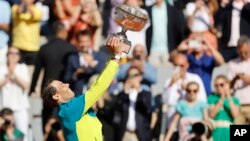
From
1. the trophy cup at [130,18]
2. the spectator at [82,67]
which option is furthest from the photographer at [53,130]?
the trophy cup at [130,18]

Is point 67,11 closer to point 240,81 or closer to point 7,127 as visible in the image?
point 7,127

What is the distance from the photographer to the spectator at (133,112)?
44.9ft

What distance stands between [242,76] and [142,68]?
1251 mm

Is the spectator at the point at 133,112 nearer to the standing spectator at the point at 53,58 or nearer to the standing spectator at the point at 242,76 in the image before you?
the standing spectator at the point at 53,58

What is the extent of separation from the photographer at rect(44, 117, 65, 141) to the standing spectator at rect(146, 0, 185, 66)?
1.91 metres

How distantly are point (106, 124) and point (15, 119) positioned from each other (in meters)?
1.14

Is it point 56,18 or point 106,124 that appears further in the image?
point 56,18

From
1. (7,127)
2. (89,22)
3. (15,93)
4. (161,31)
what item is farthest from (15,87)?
(161,31)

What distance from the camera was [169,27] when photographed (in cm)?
1532

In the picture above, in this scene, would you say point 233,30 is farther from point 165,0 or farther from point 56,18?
point 56,18

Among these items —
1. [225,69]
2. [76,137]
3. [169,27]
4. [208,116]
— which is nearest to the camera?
[76,137]

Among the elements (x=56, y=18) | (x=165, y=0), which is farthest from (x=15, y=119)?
(x=165, y=0)

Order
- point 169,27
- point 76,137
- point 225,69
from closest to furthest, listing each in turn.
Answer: point 76,137, point 225,69, point 169,27

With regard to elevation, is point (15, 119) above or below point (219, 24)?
below
